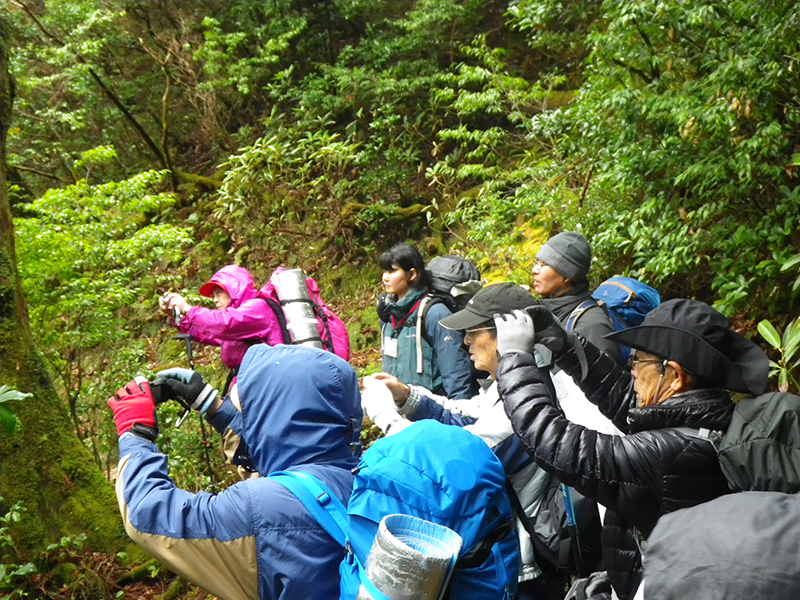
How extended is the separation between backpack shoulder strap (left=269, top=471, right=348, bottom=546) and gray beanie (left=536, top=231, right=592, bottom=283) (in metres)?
2.32

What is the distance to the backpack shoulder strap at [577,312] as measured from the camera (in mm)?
3625

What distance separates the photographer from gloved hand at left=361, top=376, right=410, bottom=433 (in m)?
2.98

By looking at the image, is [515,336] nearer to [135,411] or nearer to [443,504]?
[443,504]

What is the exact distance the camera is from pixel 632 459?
6.61 feet

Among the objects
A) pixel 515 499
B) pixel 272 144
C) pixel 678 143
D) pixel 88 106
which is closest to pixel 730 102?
pixel 678 143

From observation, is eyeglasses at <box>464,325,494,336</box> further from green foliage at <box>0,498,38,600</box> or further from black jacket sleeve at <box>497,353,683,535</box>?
green foliage at <box>0,498,38,600</box>

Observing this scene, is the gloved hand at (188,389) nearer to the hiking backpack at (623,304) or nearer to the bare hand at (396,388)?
the bare hand at (396,388)

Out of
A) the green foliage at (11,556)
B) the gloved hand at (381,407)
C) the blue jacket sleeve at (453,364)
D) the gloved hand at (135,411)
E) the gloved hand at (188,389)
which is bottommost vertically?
the green foliage at (11,556)

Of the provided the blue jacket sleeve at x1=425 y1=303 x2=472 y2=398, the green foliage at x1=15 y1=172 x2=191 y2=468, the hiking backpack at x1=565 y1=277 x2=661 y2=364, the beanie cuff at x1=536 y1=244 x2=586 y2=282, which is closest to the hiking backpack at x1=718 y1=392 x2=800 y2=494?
the hiking backpack at x1=565 y1=277 x2=661 y2=364

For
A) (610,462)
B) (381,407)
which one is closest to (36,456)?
(381,407)

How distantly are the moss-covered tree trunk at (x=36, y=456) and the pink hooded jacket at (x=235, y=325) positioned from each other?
0.98 m

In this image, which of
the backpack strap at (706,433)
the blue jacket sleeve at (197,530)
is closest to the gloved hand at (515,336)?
the backpack strap at (706,433)

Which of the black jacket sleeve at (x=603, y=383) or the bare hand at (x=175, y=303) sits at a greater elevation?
the bare hand at (x=175, y=303)

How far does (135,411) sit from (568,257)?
265 cm
